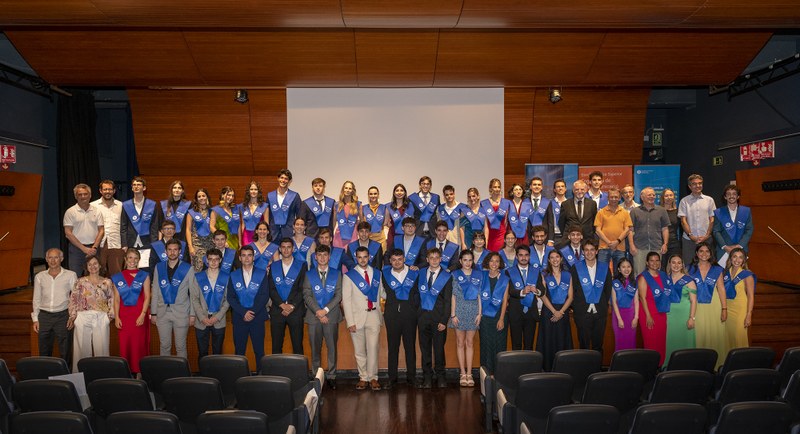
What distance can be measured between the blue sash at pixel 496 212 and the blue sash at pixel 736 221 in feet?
8.77

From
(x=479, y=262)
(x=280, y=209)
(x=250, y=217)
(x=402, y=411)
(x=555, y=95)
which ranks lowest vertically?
(x=402, y=411)

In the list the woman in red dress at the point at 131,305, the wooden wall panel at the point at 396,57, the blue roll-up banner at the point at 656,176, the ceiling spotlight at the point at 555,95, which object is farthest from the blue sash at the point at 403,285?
the blue roll-up banner at the point at 656,176

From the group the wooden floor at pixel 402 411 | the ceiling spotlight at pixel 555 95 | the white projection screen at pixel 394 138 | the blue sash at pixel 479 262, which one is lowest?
the wooden floor at pixel 402 411

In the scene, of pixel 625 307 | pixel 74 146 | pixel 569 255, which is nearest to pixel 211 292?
pixel 569 255

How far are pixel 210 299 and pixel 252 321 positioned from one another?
0.53 metres

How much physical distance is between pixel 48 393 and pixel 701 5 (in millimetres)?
7262

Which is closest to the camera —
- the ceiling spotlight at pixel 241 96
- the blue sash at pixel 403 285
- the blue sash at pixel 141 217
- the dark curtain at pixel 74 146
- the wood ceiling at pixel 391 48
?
the blue sash at pixel 403 285

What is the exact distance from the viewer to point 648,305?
261 inches

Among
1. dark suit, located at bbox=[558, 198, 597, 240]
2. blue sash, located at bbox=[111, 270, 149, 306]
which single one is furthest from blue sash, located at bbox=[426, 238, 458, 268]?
blue sash, located at bbox=[111, 270, 149, 306]

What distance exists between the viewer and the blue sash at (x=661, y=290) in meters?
6.52

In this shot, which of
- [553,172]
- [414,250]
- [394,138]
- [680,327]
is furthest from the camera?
[553,172]

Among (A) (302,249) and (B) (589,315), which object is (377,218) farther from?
(B) (589,315)

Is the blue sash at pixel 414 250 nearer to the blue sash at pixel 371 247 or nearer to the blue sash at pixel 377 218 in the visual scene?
the blue sash at pixel 371 247

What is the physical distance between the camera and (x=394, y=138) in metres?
10.2
